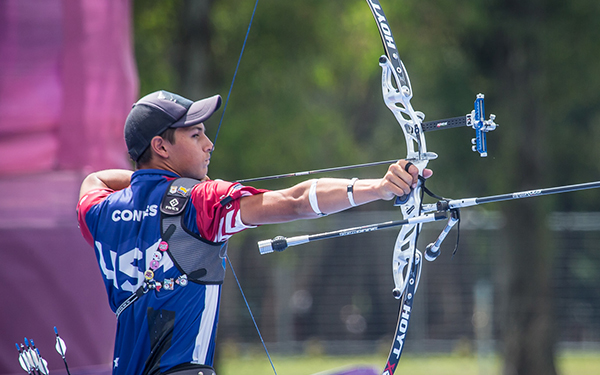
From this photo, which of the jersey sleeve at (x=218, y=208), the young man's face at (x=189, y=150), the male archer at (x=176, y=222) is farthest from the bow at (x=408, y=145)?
the young man's face at (x=189, y=150)

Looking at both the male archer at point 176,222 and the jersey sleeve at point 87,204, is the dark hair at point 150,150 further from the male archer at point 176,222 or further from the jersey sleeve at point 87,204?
the jersey sleeve at point 87,204

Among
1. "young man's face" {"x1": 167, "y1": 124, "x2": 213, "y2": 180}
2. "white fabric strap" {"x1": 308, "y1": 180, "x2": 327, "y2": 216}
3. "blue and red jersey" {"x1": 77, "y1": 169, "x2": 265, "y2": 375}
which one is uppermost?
"young man's face" {"x1": 167, "y1": 124, "x2": 213, "y2": 180}

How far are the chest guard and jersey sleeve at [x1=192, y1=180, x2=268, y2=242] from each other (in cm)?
4

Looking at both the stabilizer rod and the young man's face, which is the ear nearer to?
the young man's face

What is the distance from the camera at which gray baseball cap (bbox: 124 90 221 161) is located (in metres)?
2.55

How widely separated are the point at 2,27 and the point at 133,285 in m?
2.90

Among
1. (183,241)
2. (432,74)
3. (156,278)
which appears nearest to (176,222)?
(183,241)

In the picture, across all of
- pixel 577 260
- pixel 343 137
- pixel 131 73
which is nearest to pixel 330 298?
pixel 343 137

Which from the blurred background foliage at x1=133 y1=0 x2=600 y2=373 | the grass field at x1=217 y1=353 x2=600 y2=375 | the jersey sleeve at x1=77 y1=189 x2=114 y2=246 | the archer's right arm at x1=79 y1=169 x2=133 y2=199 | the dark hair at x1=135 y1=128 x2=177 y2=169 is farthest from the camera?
the grass field at x1=217 y1=353 x2=600 y2=375

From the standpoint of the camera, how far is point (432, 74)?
8.17 meters

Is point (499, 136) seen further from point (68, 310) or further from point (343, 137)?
point (68, 310)

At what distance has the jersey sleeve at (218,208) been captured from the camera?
2320mm

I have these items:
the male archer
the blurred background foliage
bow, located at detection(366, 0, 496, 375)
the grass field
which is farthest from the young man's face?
the grass field

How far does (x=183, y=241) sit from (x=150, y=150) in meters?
0.40
